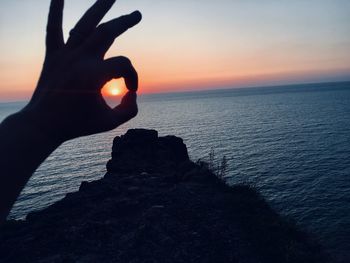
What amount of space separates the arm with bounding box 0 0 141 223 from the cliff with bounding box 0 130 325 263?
14.4 m

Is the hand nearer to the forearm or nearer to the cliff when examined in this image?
the forearm

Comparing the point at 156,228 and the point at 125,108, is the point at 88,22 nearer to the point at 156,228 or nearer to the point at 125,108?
the point at 125,108

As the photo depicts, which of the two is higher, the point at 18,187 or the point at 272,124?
the point at 18,187

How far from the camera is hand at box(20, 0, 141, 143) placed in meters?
2.30

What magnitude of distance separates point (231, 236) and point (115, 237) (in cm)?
640

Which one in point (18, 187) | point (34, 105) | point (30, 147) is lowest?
point (18, 187)

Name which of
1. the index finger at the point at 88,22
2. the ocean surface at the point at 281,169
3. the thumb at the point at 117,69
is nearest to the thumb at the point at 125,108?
the thumb at the point at 117,69

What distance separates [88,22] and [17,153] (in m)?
1.05

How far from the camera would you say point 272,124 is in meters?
118

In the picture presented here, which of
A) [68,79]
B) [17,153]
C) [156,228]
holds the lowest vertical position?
[156,228]

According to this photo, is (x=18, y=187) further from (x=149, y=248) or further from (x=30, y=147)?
(x=149, y=248)

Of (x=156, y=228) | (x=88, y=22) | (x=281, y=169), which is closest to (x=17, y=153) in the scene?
(x=88, y=22)

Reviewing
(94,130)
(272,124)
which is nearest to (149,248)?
(94,130)

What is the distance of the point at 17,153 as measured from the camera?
205 cm
